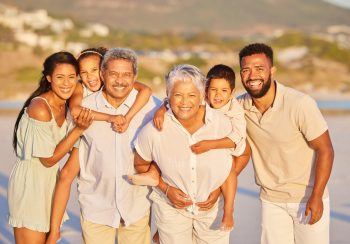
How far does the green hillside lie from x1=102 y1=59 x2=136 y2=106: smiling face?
134 metres

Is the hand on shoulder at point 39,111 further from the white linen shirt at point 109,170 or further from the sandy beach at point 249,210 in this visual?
the sandy beach at point 249,210

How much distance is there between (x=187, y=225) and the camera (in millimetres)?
3867

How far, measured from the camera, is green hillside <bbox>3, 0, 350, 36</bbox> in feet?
Result: 476

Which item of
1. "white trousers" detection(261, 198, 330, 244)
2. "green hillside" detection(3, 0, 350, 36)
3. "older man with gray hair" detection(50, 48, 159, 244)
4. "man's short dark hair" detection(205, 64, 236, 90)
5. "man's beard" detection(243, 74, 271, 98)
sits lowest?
"white trousers" detection(261, 198, 330, 244)

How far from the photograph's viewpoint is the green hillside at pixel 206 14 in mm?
145000

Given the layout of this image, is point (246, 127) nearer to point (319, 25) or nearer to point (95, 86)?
point (95, 86)

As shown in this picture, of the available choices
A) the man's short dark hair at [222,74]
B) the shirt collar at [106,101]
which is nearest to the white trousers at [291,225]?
the man's short dark hair at [222,74]

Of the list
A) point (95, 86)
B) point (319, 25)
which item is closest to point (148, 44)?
point (95, 86)

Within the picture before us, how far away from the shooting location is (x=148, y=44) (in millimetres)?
59969

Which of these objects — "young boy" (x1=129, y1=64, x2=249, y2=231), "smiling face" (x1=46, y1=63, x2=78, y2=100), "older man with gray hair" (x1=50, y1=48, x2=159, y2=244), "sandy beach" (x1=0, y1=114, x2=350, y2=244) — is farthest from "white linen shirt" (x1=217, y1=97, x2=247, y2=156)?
"sandy beach" (x1=0, y1=114, x2=350, y2=244)

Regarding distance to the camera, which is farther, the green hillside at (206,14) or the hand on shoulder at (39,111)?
the green hillside at (206,14)

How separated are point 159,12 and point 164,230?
160 m

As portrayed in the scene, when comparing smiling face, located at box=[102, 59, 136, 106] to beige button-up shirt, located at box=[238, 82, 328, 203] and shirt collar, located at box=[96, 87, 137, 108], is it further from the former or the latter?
beige button-up shirt, located at box=[238, 82, 328, 203]

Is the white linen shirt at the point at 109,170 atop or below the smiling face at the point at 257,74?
below
